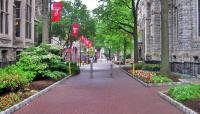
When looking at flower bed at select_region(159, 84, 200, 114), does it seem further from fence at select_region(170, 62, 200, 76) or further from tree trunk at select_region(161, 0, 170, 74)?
fence at select_region(170, 62, 200, 76)

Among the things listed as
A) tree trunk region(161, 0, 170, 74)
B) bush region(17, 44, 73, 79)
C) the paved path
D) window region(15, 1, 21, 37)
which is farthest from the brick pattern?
the paved path

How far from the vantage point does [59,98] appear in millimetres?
19078

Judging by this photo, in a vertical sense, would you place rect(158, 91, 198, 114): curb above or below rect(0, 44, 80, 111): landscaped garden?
below

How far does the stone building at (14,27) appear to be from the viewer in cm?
3167

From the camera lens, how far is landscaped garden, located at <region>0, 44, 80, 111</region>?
1773cm

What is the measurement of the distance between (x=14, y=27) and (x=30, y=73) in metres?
11.6

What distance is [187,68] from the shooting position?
35750 mm

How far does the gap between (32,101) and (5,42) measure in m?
14.7

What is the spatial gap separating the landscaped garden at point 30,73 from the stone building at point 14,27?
2237 millimetres

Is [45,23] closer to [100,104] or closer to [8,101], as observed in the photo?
[100,104]

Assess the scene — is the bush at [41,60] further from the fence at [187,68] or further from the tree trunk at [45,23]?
the fence at [187,68]

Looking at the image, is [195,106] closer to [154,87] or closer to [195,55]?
[154,87]

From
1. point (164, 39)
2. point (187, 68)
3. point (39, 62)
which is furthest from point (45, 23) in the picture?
point (187, 68)

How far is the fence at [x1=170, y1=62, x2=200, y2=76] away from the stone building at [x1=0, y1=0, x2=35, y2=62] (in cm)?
1270
